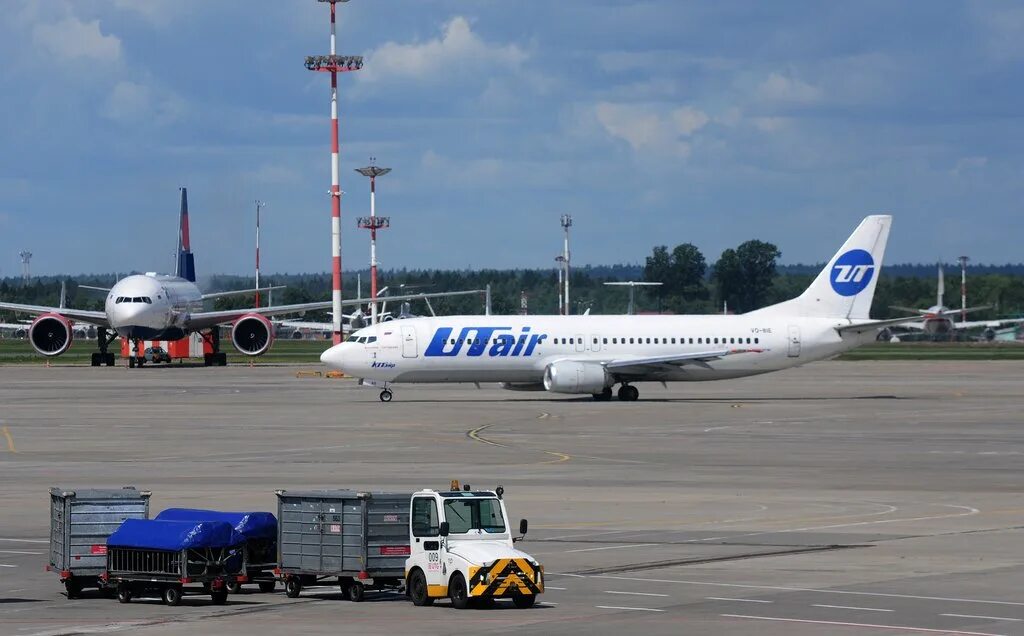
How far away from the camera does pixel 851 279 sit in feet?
242

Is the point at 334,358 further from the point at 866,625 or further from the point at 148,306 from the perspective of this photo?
the point at 866,625

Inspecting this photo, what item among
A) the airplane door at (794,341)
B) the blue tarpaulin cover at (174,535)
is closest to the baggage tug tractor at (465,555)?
the blue tarpaulin cover at (174,535)

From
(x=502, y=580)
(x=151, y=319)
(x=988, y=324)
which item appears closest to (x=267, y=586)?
(x=502, y=580)

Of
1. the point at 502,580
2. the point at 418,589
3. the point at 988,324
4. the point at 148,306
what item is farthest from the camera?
the point at 988,324

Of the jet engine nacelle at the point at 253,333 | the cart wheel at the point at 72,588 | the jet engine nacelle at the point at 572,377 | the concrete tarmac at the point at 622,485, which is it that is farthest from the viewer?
the jet engine nacelle at the point at 253,333

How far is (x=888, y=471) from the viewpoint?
41.8 metres

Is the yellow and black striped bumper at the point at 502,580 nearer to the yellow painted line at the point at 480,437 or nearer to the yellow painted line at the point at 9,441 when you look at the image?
the yellow painted line at the point at 480,437

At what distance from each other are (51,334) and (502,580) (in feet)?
298

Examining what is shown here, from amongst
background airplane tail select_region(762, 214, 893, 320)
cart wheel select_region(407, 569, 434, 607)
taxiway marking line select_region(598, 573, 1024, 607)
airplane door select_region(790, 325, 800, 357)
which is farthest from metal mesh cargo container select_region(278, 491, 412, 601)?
background airplane tail select_region(762, 214, 893, 320)

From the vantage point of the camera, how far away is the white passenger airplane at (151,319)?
101188 millimetres

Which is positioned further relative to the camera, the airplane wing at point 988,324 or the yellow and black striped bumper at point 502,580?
the airplane wing at point 988,324

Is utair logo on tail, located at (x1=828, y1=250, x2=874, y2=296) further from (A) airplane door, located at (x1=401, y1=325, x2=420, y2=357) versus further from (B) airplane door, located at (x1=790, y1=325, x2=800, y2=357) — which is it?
(A) airplane door, located at (x1=401, y1=325, x2=420, y2=357)

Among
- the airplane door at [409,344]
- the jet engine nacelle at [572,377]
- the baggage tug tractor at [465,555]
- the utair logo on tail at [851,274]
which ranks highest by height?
the utair logo on tail at [851,274]

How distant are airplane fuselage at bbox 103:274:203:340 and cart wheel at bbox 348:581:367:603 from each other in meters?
80.1
